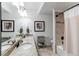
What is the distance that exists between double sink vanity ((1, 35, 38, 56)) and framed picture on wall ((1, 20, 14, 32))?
0.19m

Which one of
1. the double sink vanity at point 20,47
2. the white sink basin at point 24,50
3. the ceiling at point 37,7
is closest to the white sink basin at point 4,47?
the double sink vanity at point 20,47

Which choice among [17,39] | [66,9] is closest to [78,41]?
[66,9]

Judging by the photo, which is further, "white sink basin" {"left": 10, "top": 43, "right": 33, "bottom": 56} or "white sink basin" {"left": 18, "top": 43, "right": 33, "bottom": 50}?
"white sink basin" {"left": 18, "top": 43, "right": 33, "bottom": 50}

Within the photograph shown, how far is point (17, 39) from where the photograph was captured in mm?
2047

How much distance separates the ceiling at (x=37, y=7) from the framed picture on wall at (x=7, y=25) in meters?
0.16

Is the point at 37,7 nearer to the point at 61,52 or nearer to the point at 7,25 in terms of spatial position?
the point at 7,25

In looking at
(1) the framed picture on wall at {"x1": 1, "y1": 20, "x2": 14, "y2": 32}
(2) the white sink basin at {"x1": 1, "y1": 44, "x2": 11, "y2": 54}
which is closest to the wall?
(1) the framed picture on wall at {"x1": 1, "y1": 20, "x2": 14, "y2": 32}

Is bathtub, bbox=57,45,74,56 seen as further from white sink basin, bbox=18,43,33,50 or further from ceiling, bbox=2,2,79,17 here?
ceiling, bbox=2,2,79,17

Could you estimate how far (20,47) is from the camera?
2.06m

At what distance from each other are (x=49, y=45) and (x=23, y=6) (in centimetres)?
87

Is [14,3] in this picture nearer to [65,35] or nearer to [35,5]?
[35,5]

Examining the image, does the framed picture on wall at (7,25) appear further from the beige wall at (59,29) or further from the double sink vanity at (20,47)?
the beige wall at (59,29)

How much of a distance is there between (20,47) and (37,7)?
0.79 m

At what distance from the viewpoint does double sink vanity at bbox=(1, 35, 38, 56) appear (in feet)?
6.24
